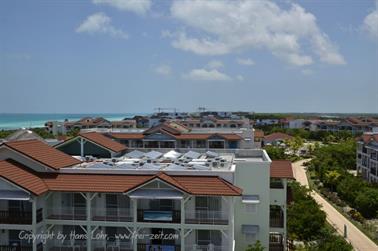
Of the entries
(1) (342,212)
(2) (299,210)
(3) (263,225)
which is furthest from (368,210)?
(3) (263,225)

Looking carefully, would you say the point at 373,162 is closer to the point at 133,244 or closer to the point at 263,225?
the point at 263,225

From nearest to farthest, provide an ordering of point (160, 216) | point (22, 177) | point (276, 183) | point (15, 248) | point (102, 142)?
1. point (22, 177)
2. point (160, 216)
3. point (15, 248)
4. point (276, 183)
5. point (102, 142)

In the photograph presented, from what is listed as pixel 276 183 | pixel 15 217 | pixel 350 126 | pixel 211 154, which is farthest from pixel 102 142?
pixel 350 126

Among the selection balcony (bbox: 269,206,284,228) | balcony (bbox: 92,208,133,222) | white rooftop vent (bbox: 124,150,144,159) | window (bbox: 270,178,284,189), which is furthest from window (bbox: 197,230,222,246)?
white rooftop vent (bbox: 124,150,144,159)

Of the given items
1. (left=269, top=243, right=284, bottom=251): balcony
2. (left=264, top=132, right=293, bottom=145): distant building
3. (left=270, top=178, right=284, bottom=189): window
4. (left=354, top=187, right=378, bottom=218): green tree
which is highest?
(left=270, top=178, right=284, bottom=189): window

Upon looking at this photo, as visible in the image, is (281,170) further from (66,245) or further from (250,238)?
(66,245)

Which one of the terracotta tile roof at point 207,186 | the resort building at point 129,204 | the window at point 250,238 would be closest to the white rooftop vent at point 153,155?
the resort building at point 129,204

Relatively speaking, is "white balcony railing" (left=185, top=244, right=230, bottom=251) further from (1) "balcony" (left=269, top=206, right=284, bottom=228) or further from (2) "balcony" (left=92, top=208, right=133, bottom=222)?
(1) "balcony" (left=269, top=206, right=284, bottom=228)
